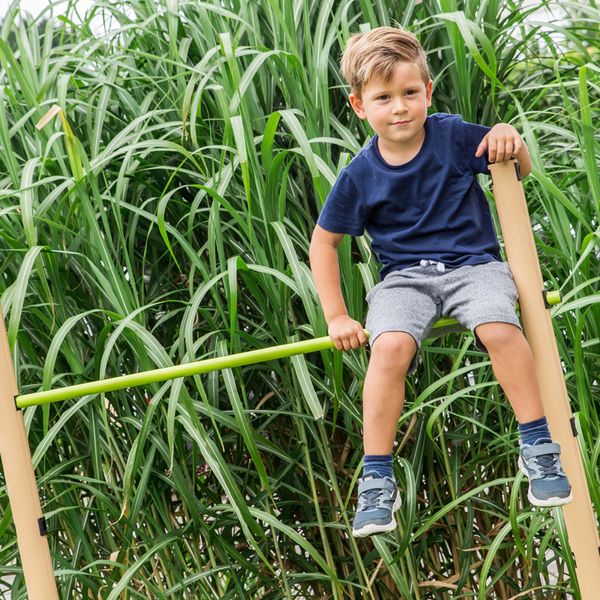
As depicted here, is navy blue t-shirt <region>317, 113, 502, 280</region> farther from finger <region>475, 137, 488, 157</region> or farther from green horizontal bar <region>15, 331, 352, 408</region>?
green horizontal bar <region>15, 331, 352, 408</region>

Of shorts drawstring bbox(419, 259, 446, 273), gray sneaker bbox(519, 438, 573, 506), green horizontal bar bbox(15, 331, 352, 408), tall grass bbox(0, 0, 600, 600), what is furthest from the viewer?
tall grass bbox(0, 0, 600, 600)

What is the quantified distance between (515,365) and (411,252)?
0.30 m

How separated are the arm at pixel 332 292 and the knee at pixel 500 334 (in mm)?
206

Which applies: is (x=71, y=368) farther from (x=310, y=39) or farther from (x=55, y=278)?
(x=310, y=39)

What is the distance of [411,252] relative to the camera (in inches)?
68.5

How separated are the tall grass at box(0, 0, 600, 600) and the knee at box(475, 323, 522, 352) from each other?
1.30ft

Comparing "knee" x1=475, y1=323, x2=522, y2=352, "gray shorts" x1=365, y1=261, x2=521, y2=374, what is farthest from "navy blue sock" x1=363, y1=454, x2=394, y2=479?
"knee" x1=475, y1=323, x2=522, y2=352

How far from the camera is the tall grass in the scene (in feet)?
6.58

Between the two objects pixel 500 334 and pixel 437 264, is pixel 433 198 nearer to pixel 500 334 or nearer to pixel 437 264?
pixel 437 264

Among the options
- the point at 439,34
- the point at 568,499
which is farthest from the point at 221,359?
the point at 439,34

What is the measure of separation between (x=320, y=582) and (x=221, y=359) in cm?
86

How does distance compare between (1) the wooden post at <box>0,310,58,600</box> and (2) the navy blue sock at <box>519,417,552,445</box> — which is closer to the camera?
(2) the navy blue sock at <box>519,417,552,445</box>

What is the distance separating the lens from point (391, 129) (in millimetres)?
1676

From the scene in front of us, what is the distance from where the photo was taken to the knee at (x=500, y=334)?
1536 mm
